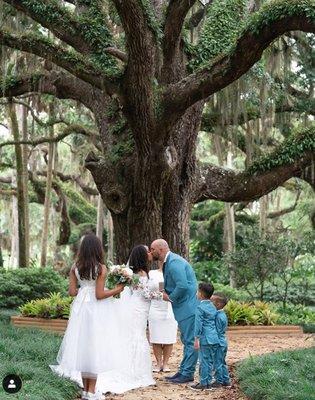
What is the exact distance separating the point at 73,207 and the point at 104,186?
41.1 ft

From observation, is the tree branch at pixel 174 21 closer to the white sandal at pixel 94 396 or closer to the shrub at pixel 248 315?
the shrub at pixel 248 315

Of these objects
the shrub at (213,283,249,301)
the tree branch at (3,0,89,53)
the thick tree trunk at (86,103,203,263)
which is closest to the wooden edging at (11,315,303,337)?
the thick tree trunk at (86,103,203,263)

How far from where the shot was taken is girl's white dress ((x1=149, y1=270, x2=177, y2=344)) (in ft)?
27.2

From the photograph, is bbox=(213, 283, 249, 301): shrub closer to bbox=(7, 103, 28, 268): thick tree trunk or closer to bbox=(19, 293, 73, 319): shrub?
bbox=(19, 293, 73, 319): shrub

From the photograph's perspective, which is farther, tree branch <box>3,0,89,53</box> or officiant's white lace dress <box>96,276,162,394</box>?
tree branch <box>3,0,89,53</box>

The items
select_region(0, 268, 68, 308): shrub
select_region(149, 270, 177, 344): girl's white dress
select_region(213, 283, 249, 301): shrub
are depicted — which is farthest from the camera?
select_region(213, 283, 249, 301): shrub

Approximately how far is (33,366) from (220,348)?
1891 millimetres

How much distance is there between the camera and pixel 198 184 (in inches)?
507

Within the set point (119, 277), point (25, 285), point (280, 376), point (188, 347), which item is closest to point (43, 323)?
point (25, 285)

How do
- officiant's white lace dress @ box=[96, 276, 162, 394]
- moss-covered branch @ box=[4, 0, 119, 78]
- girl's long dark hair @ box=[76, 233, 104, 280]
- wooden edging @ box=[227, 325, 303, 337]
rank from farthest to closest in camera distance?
1. wooden edging @ box=[227, 325, 303, 337]
2. moss-covered branch @ box=[4, 0, 119, 78]
3. officiant's white lace dress @ box=[96, 276, 162, 394]
4. girl's long dark hair @ box=[76, 233, 104, 280]

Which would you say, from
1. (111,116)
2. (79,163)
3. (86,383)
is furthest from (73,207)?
(86,383)

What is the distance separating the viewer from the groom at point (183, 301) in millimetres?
7789

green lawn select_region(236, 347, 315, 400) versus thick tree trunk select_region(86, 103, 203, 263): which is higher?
thick tree trunk select_region(86, 103, 203, 263)

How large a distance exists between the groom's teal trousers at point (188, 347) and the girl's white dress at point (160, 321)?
0.42 meters
